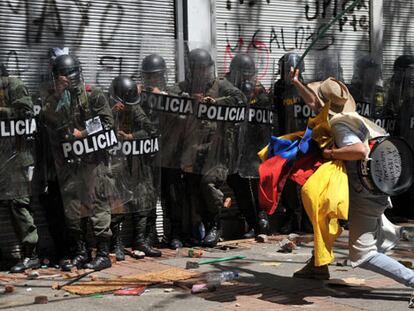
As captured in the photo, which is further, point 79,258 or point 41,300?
point 79,258

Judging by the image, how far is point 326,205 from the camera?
17.1 ft

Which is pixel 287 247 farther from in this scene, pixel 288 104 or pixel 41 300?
pixel 41 300

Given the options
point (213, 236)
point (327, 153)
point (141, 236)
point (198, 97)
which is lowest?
point (213, 236)

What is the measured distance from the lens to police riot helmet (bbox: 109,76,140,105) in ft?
23.0

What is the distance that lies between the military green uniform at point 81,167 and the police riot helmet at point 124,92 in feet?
0.89

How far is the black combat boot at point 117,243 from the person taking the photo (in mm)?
7215

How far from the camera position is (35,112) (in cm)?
691

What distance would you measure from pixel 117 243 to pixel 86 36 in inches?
93.7

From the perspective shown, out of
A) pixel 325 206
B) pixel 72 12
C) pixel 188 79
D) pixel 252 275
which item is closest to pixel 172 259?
pixel 252 275

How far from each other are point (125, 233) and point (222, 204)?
1.16 m

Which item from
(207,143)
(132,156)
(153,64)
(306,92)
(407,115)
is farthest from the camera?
(407,115)

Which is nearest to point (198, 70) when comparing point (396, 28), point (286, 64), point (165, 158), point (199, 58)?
point (199, 58)

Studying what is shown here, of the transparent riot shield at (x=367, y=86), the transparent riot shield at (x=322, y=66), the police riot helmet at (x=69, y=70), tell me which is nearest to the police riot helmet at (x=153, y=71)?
the police riot helmet at (x=69, y=70)

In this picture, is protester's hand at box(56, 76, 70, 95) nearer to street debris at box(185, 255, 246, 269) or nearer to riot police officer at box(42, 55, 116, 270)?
riot police officer at box(42, 55, 116, 270)
